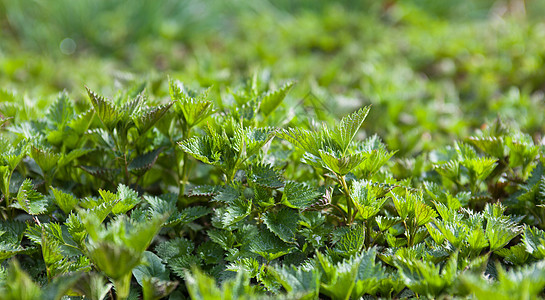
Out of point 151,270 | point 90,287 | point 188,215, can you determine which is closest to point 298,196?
point 188,215

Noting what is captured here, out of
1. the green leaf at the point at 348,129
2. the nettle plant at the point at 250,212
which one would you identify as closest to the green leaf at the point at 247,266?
the nettle plant at the point at 250,212

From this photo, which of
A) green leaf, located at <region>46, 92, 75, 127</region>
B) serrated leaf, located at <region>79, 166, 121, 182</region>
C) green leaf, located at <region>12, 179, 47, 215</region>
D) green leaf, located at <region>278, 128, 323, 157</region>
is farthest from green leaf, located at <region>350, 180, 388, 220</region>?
green leaf, located at <region>46, 92, 75, 127</region>

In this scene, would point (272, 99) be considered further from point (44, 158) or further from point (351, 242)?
point (44, 158)

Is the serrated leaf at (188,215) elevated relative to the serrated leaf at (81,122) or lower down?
lower down

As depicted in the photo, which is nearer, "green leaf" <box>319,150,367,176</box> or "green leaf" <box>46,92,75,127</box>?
"green leaf" <box>319,150,367,176</box>

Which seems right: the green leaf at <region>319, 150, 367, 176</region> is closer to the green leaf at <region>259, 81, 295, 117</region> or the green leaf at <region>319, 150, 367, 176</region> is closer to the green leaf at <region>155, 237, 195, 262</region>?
the green leaf at <region>259, 81, 295, 117</region>

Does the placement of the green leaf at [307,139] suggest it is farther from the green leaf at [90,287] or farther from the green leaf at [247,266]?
the green leaf at [90,287]

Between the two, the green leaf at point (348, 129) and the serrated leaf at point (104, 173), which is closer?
the green leaf at point (348, 129)
